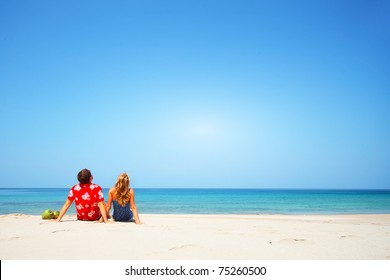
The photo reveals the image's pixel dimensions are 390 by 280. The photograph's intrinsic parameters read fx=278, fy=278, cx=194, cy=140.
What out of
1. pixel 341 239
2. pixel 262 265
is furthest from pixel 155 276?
pixel 341 239

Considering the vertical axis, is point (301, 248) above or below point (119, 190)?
below

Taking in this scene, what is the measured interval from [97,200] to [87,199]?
0.29 metres

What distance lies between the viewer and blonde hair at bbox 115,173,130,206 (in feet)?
22.6

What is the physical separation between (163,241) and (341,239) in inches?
131

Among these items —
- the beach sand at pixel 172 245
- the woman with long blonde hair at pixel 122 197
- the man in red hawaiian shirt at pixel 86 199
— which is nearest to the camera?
the beach sand at pixel 172 245

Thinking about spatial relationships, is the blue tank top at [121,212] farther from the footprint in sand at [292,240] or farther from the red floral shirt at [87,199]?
the footprint in sand at [292,240]

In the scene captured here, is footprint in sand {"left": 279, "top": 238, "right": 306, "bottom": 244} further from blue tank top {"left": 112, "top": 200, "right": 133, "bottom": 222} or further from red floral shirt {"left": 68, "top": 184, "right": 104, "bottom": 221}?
red floral shirt {"left": 68, "top": 184, "right": 104, "bottom": 221}

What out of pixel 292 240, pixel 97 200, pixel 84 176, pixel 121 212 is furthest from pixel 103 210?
pixel 292 240

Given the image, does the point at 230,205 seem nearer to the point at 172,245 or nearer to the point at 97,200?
the point at 97,200

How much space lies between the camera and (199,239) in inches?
190

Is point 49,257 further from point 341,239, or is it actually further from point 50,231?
point 341,239

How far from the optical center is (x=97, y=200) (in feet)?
22.2

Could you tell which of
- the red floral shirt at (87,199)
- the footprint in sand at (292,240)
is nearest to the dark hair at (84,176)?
the red floral shirt at (87,199)

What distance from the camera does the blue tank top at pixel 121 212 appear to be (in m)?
7.17
